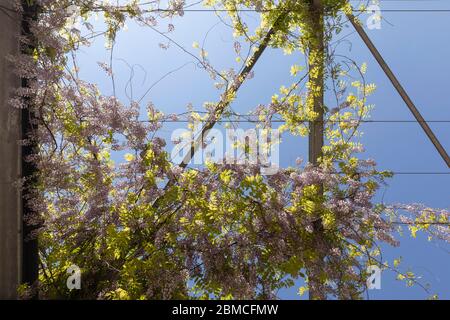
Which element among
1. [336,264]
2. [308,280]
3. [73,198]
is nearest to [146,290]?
[73,198]

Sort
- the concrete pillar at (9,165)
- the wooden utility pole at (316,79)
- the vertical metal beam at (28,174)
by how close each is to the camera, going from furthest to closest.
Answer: the wooden utility pole at (316,79) → the vertical metal beam at (28,174) → the concrete pillar at (9,165)

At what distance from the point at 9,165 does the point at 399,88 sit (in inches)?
93.9

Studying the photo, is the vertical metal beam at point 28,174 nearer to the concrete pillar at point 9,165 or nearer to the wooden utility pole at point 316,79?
the concrete pillar at point 9,165

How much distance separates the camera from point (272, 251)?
241cm

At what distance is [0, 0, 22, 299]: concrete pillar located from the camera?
221cm

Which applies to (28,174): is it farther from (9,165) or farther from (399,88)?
(399,88)

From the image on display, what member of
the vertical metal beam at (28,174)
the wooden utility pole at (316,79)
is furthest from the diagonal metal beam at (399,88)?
the vertical metal beam at (28,174)

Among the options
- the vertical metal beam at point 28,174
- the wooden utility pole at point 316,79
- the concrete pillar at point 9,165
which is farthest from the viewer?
the wooden utility pole at point 316,79

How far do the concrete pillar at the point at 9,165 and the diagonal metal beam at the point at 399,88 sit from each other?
2.01 metres

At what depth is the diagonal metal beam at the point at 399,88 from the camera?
111 inches

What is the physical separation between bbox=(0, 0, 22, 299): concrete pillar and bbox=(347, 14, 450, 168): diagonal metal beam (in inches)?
79.2

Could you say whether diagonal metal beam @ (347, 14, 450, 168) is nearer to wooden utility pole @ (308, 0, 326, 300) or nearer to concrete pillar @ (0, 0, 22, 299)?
wooden utility pole @ (308, 0, 326, 300)

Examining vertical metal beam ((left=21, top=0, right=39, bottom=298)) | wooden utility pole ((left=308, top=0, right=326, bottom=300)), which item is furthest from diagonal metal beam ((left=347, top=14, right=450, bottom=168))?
vertical metal beam ((left=21, top=0, right=39, bottom=298))
